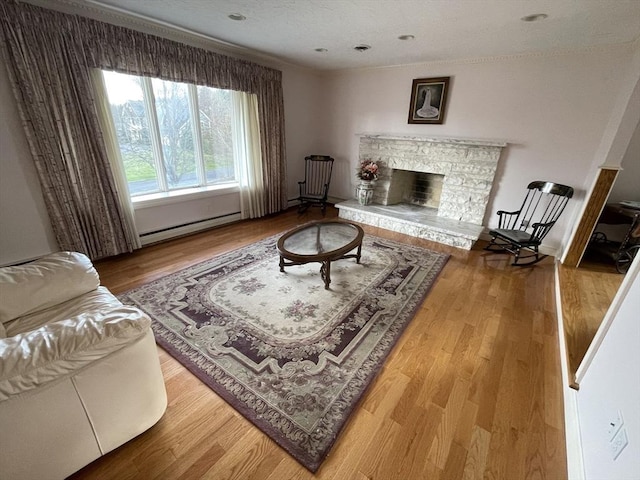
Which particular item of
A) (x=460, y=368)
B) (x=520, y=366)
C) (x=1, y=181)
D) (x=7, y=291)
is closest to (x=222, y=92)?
(x=1, y=181)

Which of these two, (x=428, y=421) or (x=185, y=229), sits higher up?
(x=185, y=229)

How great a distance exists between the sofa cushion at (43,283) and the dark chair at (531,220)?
407 cm

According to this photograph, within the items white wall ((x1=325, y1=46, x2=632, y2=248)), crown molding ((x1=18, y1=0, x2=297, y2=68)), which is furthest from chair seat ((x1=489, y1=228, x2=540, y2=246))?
crown molding ((x1=18, y1=0, x2=297, y2=68))

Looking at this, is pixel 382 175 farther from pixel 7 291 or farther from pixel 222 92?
pixel 7 291

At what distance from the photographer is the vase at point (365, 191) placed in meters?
4.68

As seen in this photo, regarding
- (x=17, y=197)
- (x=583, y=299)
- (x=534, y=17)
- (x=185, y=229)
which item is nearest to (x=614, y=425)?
(x=583, y=299)

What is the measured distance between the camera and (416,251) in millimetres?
3561

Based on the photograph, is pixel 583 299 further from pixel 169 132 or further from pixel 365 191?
pixel 169 132

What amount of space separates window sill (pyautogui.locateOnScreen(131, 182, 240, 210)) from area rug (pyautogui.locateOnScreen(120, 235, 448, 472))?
1113 millimetres

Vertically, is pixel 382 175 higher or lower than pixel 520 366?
higher

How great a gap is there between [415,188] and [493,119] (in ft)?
5.04

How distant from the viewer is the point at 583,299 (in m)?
2.56

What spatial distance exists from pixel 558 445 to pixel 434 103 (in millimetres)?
4109

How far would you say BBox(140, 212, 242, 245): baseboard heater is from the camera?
3.52 meters
